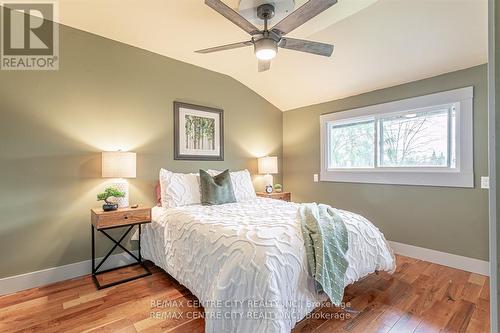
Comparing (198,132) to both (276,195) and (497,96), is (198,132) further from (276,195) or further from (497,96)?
(497,96)

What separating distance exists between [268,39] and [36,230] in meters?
Result: 2.81

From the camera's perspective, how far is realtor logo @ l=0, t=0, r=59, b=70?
2244 millimetres

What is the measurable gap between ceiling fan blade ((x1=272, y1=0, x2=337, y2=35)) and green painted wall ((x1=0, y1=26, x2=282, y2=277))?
76.0 inches

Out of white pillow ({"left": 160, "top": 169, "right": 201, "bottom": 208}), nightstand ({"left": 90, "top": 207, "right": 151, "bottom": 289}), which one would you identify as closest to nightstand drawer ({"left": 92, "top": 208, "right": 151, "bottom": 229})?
nightstand ({"left": 90, "top": 207, "right": 151, "bottom": 289})

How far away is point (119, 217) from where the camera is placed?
2357 mm

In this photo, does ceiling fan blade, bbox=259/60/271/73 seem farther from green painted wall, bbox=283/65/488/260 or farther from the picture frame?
green painted wall, bbox=283/65/488/260

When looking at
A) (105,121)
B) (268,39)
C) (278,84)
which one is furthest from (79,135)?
(278,84)

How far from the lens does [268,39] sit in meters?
1.91

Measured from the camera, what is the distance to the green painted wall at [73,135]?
7.37 feet

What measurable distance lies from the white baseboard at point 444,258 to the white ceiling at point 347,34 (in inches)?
83.9

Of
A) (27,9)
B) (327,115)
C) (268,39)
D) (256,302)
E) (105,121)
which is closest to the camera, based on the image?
(256,302)

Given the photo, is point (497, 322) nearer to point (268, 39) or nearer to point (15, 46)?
point (268, 39)

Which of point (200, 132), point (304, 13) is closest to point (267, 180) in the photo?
point (200, 132)

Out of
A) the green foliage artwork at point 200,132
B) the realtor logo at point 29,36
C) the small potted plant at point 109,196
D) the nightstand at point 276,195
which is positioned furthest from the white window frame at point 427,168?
the realtor logo at point 29,36
